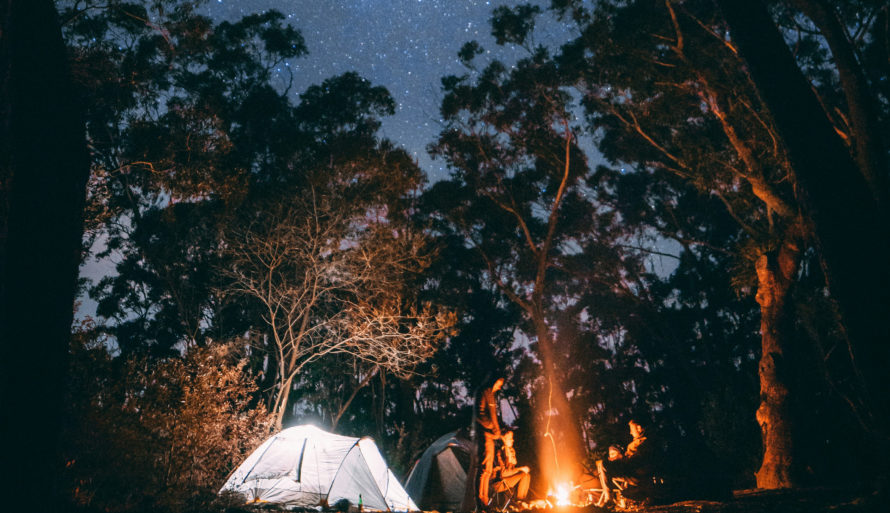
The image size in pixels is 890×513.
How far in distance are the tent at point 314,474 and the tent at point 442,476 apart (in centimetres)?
202

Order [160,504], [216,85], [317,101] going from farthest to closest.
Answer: [317,101] → [216,85] → [160,504]

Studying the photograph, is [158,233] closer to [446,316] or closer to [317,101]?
[317,101]

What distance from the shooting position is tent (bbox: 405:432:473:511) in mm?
11500

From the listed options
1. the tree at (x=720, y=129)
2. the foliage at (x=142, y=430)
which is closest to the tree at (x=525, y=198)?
the tree at (x=720, y=129)

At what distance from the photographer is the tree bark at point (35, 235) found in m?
3.04

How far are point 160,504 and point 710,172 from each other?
Result: 12.1 m

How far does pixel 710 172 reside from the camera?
11.4 metres

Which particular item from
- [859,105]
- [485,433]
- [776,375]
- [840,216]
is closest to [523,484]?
[485,433]

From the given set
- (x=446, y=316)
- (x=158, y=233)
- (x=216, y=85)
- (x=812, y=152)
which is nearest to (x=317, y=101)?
(x=216, y=85)

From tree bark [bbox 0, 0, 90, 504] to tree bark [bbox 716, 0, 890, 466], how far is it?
18.1ft

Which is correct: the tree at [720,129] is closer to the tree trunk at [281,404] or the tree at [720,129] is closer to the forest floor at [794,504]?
the forest floor at [794,504]

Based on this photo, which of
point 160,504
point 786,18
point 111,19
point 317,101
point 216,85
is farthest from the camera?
point 317,101

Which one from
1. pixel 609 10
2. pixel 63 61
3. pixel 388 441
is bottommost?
pixel 388 441

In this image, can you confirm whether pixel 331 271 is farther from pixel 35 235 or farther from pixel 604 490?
pixel 35 235
